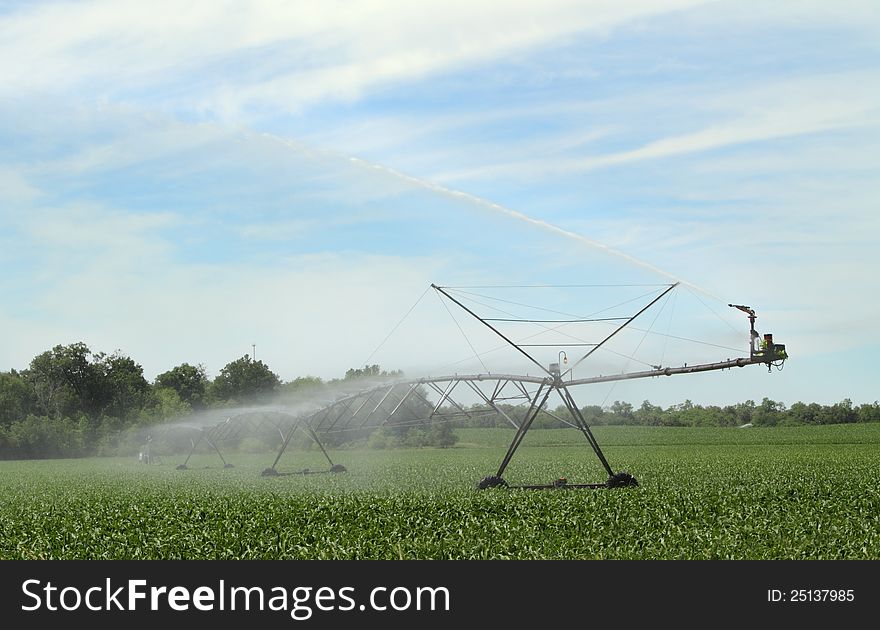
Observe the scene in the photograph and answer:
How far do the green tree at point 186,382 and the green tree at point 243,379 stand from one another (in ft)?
9.38

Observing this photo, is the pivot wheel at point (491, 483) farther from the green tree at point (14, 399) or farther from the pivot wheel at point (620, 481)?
the green tree at point (14, 399)

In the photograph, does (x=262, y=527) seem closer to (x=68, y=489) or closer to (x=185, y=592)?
(x=185, y=592)

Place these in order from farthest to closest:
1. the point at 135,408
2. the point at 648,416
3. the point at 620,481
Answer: the point at 135,408
the point at 648,416
the point at 620,481

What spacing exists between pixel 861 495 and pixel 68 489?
1157 inches

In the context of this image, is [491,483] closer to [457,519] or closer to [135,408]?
[457,519]

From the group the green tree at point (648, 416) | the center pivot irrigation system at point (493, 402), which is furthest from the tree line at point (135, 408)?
the center pivot irrigation system at point (493, 402)

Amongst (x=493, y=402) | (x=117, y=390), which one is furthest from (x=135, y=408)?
(x=493, y=402)

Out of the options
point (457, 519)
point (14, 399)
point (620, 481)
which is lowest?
point (457, 519)

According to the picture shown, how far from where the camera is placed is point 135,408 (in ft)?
397

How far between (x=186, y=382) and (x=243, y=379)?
→ 1150 cm

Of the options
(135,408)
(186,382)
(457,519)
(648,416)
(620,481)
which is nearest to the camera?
(457,519)

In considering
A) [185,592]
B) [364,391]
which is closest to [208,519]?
[185,592]

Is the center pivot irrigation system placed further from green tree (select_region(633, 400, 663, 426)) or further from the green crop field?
green tree (select_region(633, 400, 663, 426))

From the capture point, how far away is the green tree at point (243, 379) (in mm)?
128625
